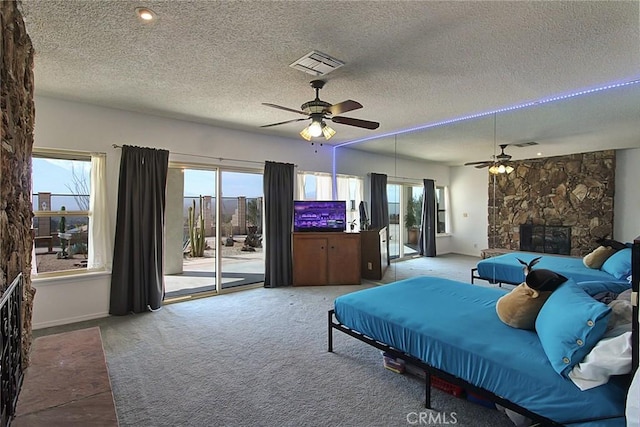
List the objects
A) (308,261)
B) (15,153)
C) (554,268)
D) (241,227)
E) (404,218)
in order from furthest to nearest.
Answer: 1. (241,227)
2. (308,261)
3. (404,218)
4. (554,268)
5. (15,153)

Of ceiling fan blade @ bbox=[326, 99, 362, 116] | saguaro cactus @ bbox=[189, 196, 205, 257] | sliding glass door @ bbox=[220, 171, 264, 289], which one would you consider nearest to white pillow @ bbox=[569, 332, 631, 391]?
ceiling fan blade @ bbox=[326, 99, 362, 116]

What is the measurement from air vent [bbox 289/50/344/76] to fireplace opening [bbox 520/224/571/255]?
9.42ft

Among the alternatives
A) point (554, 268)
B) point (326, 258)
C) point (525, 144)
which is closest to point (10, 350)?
point (554, 268)

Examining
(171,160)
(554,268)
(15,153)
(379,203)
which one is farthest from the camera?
(379,203)

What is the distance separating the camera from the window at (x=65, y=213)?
387cm

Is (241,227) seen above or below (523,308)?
above

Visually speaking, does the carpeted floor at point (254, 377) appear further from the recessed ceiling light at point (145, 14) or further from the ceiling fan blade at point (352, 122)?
the recessed ceiling light at point (145, 14)

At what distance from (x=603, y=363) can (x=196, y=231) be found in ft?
20.4

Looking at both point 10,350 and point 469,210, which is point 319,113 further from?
point 10,350

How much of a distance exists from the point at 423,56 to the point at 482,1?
2.45 ft

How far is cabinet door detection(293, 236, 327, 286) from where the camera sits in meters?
5.66

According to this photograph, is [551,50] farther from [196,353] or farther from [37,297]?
[37,297]

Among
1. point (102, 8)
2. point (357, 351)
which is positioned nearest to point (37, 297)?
point (102, 8)

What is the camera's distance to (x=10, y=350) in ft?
5.35
